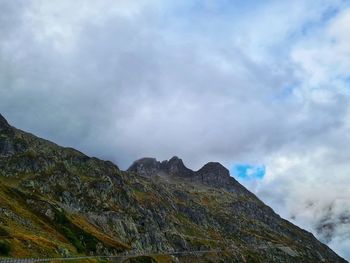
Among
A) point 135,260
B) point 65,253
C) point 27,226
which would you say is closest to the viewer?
point 65,253

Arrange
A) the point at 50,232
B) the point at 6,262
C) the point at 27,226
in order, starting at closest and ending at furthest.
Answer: the point at 6,262 < the point at 27,226 < the point at 50,232

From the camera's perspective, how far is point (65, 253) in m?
122

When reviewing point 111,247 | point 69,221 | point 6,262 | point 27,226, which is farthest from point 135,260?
point 6,262

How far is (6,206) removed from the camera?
519 feet

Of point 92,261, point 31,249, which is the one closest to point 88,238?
point 92,261

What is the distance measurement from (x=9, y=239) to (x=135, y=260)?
91915 mm

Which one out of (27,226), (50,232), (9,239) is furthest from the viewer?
(50,232)

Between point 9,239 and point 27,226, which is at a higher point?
point 27,226

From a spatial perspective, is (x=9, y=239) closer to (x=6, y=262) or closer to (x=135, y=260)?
(x=6, y=262)

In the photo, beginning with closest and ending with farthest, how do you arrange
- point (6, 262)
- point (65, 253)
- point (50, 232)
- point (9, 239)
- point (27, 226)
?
point (6, 262)
point (9, 239)
point (65, 253)
point (27, 226)
point (50, 232)

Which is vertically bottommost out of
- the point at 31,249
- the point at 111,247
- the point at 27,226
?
the point at 31,249

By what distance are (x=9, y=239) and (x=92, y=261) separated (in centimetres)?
2563

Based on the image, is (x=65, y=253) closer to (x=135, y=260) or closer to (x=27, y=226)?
(x=27, y=226)

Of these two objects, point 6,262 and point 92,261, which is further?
point 92,261
